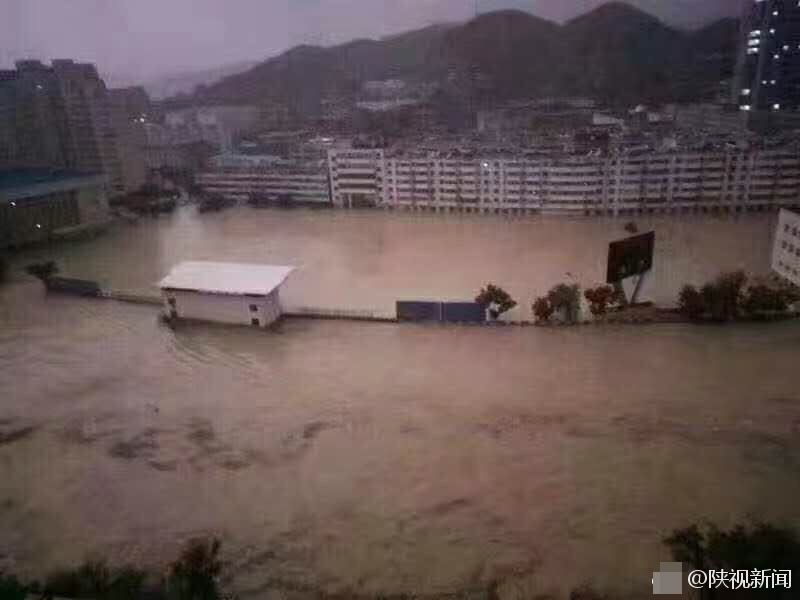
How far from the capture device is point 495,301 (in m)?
3.29

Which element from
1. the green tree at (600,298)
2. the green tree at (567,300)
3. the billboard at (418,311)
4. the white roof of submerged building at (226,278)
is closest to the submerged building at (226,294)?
the white roof of submerged building at (226,278)

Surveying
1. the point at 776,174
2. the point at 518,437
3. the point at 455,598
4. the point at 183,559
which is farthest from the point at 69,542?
the point at 776,174

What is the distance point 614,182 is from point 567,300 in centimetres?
125

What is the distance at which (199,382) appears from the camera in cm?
A: 281

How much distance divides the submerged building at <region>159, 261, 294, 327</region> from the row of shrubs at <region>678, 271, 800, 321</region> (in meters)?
2.07

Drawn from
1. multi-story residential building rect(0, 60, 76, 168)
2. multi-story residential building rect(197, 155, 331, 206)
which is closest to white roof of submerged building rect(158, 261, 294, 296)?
multi-story residential building rect(0, 60, 76, 168)

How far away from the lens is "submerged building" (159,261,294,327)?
3.30 meters

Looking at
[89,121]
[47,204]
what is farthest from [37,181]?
[89,121]

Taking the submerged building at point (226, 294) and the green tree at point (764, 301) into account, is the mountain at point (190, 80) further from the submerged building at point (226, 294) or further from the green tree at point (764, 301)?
the green tree at point (764, 301)

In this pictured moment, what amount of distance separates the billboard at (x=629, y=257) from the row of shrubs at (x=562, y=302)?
0.30 ft

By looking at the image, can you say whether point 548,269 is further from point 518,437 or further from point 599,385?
point 518,437

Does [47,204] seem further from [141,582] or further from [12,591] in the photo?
[12,591]

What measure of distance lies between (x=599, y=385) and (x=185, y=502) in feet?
5.36

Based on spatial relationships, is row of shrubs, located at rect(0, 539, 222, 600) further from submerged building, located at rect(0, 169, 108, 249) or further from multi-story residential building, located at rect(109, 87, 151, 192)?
submerged building, located at rect(0, 169, 108, 249)
